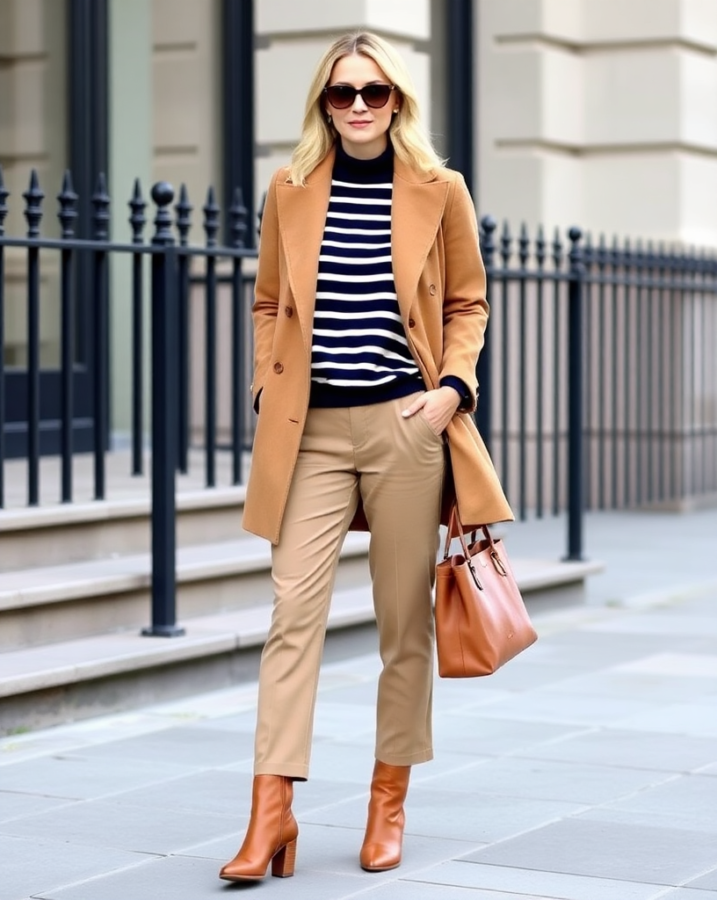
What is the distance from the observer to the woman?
14.3 feet

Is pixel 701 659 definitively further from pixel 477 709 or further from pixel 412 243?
pixel 412 243

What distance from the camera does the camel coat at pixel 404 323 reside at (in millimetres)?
4395

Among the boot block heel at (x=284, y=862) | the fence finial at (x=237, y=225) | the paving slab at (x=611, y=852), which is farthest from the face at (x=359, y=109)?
the fence finial at (x=237, y=225)

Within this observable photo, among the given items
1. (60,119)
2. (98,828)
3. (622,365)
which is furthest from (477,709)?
(622,365)

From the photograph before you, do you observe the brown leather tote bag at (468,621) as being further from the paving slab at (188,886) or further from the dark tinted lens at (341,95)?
the dark tinted lens at (341,95)

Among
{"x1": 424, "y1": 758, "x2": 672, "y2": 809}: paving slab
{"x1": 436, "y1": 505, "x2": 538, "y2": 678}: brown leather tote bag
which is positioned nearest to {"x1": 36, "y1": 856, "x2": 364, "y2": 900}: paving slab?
{"x1": 436, "y1": 505, "x2": 538, "y2": 678}: brown leather tote bag

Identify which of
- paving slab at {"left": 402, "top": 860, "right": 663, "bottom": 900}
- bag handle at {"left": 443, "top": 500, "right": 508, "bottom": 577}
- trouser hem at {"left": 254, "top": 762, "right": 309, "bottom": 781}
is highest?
bag handle at {"left": 443, "top": 500, "right": 508, "bottom": 577}

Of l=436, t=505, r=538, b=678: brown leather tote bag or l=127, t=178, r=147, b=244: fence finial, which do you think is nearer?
l=436, t=505, r=538, b=678: brown leather tote bag

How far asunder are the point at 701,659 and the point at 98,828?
336 cm

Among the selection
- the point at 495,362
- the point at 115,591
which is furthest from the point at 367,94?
the point at 495,362

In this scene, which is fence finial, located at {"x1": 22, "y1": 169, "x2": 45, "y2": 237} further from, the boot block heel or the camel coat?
the boot block heel

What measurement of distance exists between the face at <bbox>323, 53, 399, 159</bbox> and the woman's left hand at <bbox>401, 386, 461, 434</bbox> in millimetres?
591

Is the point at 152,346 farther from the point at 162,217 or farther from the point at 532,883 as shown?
the point at 532,883

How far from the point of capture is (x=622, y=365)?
1339 cm
